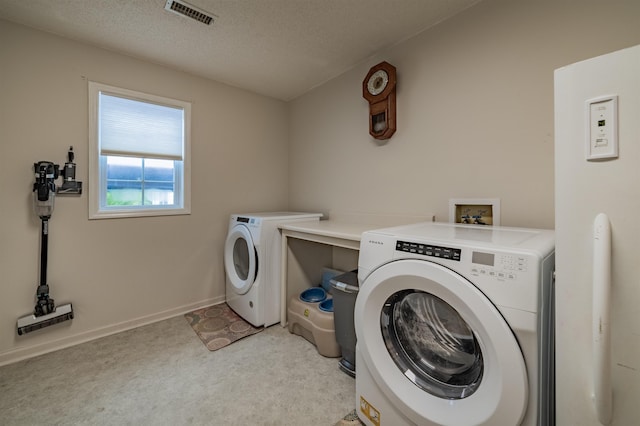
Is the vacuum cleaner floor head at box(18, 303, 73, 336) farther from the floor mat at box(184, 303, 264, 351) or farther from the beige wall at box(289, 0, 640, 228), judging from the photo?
the beige wall at box(289, 0, 640, 228)

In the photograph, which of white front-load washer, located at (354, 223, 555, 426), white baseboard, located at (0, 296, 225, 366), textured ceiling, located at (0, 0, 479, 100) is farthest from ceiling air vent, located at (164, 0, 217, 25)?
white baseboard, located at (0, 296, 225, 366)

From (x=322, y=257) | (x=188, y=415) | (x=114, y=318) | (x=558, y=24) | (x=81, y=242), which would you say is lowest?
(x=188, y=415)

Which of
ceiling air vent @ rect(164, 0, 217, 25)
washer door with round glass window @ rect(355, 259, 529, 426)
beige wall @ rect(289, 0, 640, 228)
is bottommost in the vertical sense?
washer door with round glass window @ rect(355, 259, 529, 426)

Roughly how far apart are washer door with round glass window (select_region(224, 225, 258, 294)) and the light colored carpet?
51cm

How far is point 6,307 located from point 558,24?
12.1 feet

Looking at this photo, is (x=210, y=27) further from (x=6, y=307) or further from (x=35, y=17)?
(x=6, y=307)

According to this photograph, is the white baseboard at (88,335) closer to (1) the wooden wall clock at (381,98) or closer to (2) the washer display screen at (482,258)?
(1) the wooden wall clock at (381,98)

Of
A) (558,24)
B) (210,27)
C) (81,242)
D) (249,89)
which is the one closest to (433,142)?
(558,24)

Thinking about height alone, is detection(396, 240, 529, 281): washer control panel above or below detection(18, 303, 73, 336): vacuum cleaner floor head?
above

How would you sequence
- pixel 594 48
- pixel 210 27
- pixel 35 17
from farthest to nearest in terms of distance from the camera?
pixel 210 27 < pixel 35 17 < pixel 594 48

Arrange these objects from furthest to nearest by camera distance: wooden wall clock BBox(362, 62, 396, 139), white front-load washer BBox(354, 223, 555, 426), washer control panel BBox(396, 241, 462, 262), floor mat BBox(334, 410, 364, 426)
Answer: wooden wall clock BBox(362, 62, 396, 139) → floor mat BBox(334, 410, 364, 426) → washer control panel BBox(396, 241, 462, 262) → white front-load washer BBox(354, 223, 555, 426)

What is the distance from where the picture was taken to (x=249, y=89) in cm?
278

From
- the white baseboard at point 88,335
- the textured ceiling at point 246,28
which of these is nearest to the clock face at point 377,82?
the textured ceiling at point 246,28

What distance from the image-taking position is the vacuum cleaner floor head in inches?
66.8
